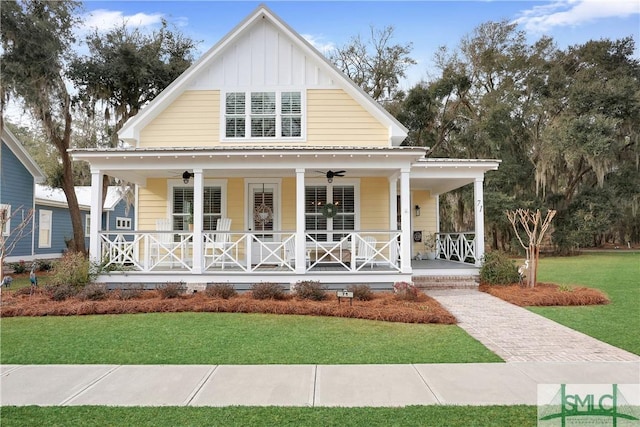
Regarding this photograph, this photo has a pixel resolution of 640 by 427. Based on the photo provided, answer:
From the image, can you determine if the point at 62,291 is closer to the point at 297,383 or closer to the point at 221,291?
the point at 221,291

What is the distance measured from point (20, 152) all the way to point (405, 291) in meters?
17.5

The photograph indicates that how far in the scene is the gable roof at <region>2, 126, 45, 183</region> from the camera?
55.7 ft

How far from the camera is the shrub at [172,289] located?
9.63 metres

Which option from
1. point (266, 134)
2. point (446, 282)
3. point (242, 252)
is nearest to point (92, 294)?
point (242, 252)

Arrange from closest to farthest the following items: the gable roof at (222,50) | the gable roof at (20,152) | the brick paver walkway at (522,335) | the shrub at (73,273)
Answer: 1. the brick paver walkway at (522,335)
2. the shrub at (73,273)
3. the gable roof at (222,50)
4. the gable roof at (20,152)

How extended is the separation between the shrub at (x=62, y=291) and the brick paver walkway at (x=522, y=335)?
8.53 m

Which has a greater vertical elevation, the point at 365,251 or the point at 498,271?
the point at 365,251

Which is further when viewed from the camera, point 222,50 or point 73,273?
point 222,50

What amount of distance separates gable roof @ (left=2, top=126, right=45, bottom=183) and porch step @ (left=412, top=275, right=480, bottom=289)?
1688 centimetres

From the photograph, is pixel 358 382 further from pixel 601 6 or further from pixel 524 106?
pixel 524 106

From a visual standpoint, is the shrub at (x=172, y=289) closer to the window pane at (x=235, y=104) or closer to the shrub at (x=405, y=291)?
the shrub at (x=405, y=291)

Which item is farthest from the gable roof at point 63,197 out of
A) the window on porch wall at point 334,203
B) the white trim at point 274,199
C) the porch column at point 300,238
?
the porch column at point 300,238

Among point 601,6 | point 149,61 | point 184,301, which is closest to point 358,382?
point 184,301

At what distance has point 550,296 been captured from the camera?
31.8ft
